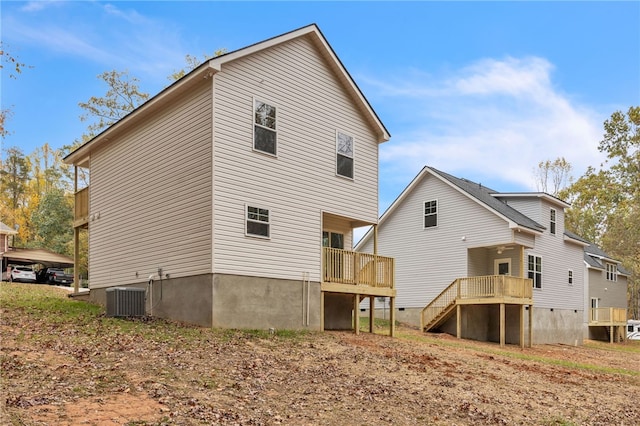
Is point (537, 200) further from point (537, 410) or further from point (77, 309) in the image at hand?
point (77, 309)

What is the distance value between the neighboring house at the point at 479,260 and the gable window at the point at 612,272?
1385 centimetres

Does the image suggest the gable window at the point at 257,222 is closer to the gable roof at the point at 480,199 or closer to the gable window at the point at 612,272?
the gable roof at the point at 480,199

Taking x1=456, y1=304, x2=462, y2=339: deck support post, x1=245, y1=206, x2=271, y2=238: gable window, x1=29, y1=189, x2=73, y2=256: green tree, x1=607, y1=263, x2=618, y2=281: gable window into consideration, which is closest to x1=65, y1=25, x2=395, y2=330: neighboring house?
x1=245, y1=206, x2=271, y2=238: gable window

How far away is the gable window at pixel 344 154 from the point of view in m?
20.7

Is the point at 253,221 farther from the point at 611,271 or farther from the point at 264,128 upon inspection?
the point at 611,271

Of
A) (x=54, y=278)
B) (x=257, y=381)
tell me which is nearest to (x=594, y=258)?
(x=54, y=278)

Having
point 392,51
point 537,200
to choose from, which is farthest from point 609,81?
point 392,51

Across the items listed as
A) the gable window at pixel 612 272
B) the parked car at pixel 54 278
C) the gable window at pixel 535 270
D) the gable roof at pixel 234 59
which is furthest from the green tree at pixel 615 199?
the parked car at pixel 54 278

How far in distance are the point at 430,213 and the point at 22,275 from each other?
85.0ft

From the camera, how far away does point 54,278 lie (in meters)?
40.5

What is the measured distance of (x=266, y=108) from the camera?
18594 millimetres

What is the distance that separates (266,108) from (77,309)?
855cm

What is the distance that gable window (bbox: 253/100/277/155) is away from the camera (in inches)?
715

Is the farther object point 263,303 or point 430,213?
point 430,213
